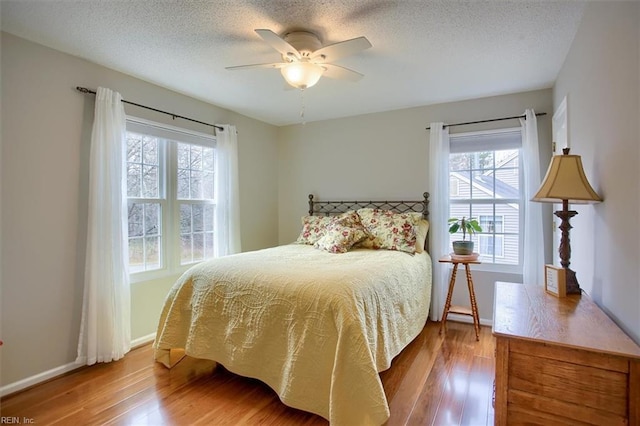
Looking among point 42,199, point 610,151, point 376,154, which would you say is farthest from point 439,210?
point 42,199

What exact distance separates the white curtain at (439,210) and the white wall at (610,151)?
1.44m

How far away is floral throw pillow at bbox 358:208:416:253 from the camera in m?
3.21

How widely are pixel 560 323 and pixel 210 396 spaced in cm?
204

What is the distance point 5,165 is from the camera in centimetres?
213

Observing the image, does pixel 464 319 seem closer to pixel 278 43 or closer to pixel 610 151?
pixel 610 151

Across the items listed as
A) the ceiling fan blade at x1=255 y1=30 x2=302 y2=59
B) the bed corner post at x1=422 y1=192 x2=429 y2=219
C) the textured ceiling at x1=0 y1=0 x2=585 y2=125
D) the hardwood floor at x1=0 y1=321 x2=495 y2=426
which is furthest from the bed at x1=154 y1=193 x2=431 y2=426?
the textured ceiling at x1=0 y1=0 x2=585 y2=125

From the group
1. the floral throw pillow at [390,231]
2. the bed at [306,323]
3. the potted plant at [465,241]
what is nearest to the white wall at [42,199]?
the bed at [306,323]

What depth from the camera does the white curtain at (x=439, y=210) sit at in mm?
3486

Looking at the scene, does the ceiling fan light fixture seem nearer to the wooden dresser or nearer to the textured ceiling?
the textured ceiling

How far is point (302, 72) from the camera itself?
7.06 feet

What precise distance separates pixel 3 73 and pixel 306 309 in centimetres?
251

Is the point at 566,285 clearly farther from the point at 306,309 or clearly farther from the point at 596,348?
the point at 306,309

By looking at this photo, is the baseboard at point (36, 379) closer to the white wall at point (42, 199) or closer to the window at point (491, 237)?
the white wall at point (42, 199)

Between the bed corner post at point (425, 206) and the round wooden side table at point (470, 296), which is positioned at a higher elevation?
the bed corner post at point (425, 206)
